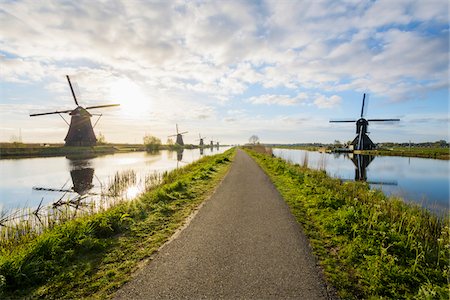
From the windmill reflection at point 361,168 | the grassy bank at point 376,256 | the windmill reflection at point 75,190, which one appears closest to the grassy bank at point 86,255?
the grassy bank at point 376,256

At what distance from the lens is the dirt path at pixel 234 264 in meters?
3.92

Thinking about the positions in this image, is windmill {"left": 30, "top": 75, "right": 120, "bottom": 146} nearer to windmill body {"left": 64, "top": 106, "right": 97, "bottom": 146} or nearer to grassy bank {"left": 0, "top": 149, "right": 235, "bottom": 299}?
windmill body {"left": 64, "top": 106, "right": 97, "bottom": 146}

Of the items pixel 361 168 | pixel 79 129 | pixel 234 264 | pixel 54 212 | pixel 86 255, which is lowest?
pixel 54 212

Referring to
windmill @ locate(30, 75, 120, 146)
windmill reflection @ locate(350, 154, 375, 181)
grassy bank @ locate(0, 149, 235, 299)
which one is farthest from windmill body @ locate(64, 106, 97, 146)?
windmill reflection @ locate(350, 154, 375, 181)

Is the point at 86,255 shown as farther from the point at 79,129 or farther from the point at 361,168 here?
the point at 79,129

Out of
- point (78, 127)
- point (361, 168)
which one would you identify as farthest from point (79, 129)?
point (361, 168)

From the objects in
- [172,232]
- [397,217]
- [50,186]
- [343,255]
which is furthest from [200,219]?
[50,186]

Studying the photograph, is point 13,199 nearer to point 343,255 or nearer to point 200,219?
point 200,219

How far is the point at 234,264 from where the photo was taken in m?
4.77

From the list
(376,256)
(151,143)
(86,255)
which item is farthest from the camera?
(151,143)

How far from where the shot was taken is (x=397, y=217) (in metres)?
8.38

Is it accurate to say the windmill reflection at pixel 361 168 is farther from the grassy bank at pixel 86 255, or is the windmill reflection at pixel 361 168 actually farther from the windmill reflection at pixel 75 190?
the windmill reflection at pixel 75 190

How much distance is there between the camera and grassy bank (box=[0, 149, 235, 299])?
13.6 ft

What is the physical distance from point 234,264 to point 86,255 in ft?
11.5
